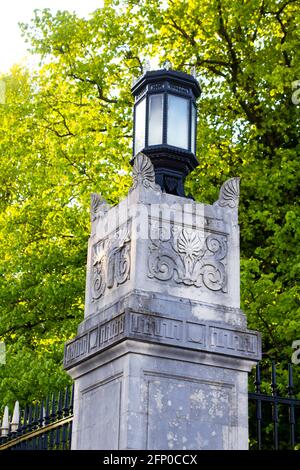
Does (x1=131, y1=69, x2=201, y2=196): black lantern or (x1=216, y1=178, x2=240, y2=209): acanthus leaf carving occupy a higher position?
(x1=131, y1=69, x2=201, y2=196): black lantern

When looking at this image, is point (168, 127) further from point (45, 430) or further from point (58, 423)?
point (45, 430)

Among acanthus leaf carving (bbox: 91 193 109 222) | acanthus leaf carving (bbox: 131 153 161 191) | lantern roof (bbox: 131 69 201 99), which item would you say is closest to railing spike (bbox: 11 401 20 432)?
acanthus leaf carving (bbox: 91 193 109 222)

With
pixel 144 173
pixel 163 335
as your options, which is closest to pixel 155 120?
pixel 144 173

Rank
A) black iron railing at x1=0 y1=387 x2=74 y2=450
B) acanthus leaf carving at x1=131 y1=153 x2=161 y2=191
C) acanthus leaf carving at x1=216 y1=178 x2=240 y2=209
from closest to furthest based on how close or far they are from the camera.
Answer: acanthus leaf carving at x1=131 y1=153 x2=161 y2=191
acanthus leaf carving at x1=216 y1=178 x2=240 y2=209
black iron railing at x1=0 y1=387 x2=74 y2=450

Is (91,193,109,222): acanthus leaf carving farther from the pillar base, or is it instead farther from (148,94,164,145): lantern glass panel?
the pillar base

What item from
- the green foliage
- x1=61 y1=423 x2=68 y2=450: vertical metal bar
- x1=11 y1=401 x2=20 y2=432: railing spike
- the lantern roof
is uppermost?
the green foliage

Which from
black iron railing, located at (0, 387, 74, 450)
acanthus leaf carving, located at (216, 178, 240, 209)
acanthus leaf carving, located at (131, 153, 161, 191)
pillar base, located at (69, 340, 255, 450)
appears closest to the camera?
pillar base, located at (69, 340, 255, 450)

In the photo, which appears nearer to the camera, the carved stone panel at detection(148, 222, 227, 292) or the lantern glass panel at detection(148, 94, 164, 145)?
the carved stone panel at detection(148, 222, 227, 292)

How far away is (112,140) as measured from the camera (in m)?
16.6

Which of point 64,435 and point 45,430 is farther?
point 45,430

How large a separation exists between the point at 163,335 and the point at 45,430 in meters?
2.10

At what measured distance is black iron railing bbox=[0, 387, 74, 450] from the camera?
694 cm
